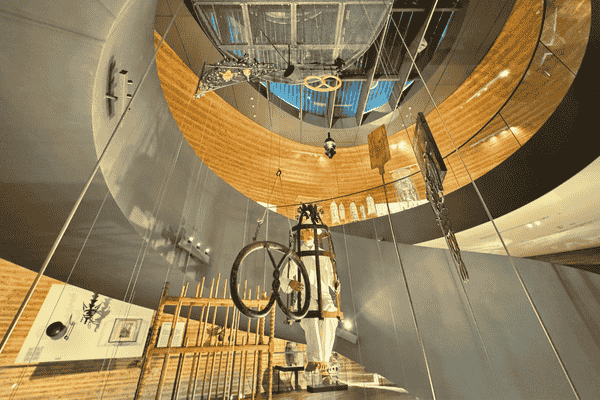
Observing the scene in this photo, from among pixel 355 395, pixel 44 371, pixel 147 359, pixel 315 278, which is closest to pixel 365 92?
pixel 315 278

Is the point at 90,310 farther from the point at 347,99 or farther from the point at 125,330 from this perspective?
the point at 347,99

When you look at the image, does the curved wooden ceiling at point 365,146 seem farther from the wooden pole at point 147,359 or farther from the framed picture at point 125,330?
the framed picture at point 125,330

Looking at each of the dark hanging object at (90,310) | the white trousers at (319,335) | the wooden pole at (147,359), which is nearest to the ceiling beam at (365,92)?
the white trousers at (319,335)

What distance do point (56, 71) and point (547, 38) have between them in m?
4.81

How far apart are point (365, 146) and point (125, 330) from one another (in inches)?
304

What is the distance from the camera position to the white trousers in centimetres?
253

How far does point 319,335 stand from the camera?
254cm

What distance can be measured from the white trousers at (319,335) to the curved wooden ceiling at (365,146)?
2130mm

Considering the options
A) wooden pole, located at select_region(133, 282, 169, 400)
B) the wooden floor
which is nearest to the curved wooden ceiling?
wooden pole, located at select_region(133, 282, 169, 400)

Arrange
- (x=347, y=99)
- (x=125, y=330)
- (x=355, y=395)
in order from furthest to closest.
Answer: (x=347, y=99) → (x=125, y=330) → (x=355, y=395)

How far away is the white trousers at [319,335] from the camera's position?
253 centimetres

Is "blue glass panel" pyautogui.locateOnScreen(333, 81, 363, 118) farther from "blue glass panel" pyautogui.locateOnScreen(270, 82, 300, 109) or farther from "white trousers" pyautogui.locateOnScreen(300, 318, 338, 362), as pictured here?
"white trousers" pyautogui.locateOnScreen(300, 318, 338, 362)

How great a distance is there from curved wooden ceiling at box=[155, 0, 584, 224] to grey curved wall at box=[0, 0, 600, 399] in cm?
169

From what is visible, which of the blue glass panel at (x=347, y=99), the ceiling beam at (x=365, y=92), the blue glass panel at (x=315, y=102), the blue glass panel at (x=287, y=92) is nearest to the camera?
the ceiling beam at (x=365, y=92)
